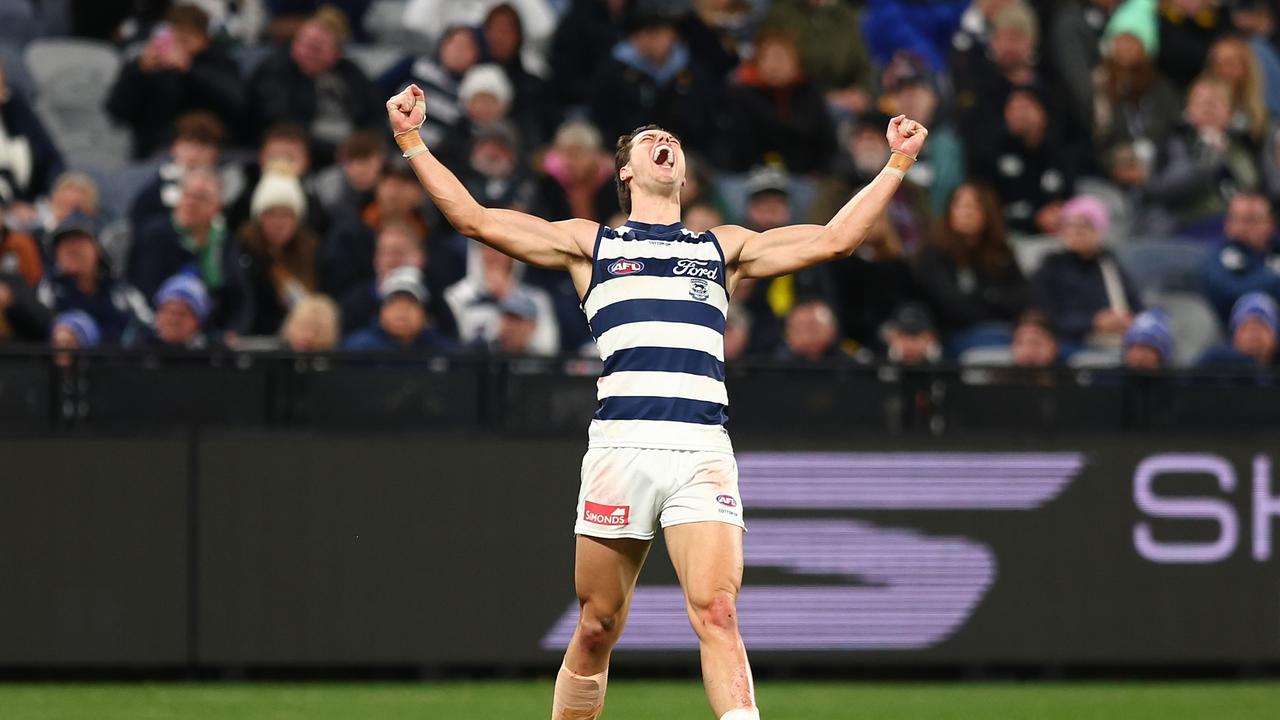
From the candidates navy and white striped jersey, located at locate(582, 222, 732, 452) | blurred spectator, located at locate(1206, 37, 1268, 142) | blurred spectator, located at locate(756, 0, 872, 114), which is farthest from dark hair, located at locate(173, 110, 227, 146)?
blurred spectator, located at locate(1206, 37, 1268, 142)

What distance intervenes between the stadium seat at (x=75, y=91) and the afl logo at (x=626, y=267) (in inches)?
306

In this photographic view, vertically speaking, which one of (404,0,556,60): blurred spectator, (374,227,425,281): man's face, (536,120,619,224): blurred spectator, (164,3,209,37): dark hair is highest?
(404,0,556,60): blurred spectator

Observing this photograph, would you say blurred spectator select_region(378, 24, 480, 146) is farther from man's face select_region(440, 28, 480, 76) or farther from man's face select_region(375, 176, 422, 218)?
man's face select_region(375, 176, 422, 218)

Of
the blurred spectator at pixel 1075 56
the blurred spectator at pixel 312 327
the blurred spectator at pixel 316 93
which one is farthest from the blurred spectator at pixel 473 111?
the blurred spectator at pixel 1075 56

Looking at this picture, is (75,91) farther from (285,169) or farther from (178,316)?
(178,316)

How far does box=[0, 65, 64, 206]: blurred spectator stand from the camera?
1259cm

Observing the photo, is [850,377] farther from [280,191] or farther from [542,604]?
[280,191]

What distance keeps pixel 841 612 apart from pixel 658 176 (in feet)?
14.7

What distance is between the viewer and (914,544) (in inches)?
426

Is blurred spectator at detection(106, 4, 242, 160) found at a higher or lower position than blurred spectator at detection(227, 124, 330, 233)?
higher

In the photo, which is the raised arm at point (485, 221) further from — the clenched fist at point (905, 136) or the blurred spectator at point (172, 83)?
the blurred spectator at point (172, 83)

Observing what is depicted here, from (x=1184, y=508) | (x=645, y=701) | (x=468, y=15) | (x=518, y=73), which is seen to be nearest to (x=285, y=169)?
(x=518, y=73)

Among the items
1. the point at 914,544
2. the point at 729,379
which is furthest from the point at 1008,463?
the point at 729,379

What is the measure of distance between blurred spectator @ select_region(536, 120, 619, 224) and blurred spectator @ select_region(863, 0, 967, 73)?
3.58m
